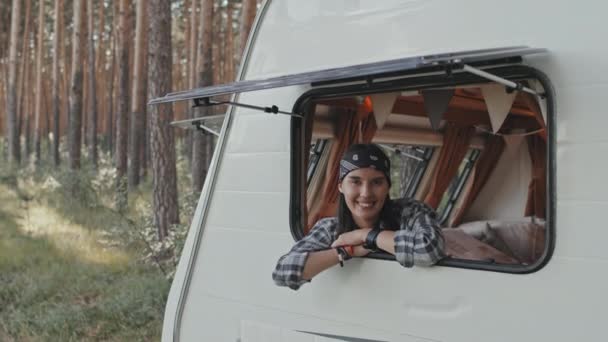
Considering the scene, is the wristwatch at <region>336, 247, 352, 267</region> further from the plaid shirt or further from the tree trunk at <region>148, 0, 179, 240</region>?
the tree trunk at <region>148, 0, 179, 240</region>

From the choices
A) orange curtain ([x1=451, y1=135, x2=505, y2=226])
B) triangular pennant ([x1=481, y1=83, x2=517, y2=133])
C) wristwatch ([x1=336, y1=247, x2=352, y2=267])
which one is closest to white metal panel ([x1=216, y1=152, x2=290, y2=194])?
wristwatch ([x1=336, y1=247, x2=352, y2=267])

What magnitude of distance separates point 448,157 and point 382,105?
Answer: 102 inches

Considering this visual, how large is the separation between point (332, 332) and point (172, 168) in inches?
285

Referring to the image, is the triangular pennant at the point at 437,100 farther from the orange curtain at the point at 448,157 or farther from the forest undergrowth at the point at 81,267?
the forest undergrowth at the point at 81,267

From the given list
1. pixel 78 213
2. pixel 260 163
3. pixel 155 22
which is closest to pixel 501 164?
pixel 260 163

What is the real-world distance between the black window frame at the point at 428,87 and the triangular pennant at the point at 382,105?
24cm

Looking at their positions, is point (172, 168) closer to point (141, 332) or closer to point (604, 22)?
point (141, 332)

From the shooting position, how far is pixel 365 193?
289cm

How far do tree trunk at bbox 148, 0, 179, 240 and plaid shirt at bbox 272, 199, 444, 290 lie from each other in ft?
21.8

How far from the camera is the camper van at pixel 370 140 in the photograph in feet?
7.32

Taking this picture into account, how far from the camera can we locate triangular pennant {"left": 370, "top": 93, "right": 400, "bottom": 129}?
Answer: 308cm

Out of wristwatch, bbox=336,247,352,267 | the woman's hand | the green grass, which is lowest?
the green grass

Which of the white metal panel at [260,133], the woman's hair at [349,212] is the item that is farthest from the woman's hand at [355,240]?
the white metal panel at [260,133]

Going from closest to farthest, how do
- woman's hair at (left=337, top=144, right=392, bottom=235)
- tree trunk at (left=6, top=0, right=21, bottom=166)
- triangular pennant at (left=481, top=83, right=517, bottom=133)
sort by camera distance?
triangular pennant at (left=481, top=83, right=517, bottom=133) < woman's hair at (left=337, top=144, right=392, bottom=235) < tree trunk at (left=6, top=0, right=21, bottom=166)
